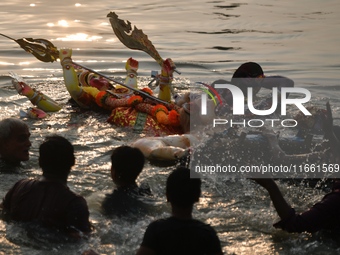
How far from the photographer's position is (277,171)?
7000mm

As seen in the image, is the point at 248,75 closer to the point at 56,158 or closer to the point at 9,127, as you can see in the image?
the point at 9,127

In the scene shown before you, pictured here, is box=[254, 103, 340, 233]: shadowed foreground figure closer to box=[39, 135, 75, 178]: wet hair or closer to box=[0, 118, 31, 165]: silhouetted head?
box=[39, 135, 75, 178]: wet hair

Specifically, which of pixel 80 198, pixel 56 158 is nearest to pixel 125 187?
pixel 80 198

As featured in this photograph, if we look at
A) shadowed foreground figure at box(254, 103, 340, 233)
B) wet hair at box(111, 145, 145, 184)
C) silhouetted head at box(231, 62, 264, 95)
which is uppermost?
silhouetted head at box(231, 62, 264, 95)

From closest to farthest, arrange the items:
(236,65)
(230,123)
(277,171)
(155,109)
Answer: (277,171)
(230,123)
(155,109)
(236,65)

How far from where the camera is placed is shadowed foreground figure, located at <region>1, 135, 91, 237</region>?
5500 mm

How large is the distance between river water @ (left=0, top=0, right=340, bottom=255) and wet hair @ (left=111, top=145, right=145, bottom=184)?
346mm

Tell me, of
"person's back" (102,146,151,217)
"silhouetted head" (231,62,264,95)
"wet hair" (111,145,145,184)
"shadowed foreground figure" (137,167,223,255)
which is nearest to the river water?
"person's back" (102,146,151,217)

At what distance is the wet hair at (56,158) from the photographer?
18.2 ft

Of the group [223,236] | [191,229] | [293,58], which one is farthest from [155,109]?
[293,58]

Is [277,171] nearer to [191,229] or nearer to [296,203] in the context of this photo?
[296,203]

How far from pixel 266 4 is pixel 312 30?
3.43 metres

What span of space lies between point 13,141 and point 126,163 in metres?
1.50

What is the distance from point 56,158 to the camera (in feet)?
18.2
